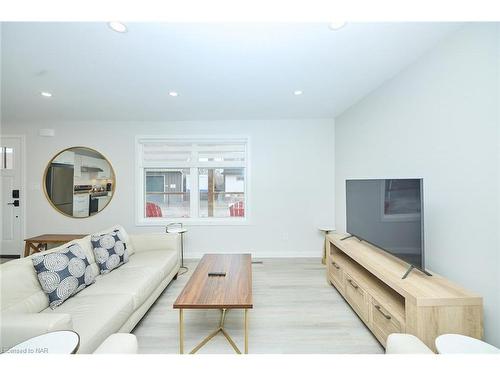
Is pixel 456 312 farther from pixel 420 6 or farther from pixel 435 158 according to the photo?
pixel 420 6

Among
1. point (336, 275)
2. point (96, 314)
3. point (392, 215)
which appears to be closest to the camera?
point (96, 314)

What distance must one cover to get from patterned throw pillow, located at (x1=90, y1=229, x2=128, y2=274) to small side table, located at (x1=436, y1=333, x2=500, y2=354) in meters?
2.66

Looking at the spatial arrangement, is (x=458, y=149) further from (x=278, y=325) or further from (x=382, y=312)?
(x=278, y=325)

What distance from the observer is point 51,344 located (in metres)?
1.08

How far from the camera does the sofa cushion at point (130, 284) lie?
1895 mm

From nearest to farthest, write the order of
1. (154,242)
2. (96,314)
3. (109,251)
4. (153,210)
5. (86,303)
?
(96,314), (86,303), (109,251), (154,242), (153,210)

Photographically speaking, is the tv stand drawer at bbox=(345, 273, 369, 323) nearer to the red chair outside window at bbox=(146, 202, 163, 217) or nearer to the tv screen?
the tv screen

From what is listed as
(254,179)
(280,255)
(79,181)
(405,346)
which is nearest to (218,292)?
(405,346)

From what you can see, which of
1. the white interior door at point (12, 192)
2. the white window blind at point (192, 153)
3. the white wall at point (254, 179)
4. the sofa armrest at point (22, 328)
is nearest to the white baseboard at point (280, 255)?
the white wall at point (254, 179)

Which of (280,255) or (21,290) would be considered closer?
(21,290)

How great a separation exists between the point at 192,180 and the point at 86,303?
2660 mm

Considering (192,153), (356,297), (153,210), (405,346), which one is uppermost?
(192,153)

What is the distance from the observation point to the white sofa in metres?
1.22

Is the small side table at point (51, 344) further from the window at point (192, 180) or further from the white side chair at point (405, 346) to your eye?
the window at point (192, 180)
